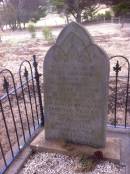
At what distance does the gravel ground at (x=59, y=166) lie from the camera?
2736 mm

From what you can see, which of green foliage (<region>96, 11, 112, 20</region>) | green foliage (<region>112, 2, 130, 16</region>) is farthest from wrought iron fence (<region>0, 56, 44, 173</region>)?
green foliage (<region>96, 11, 112, 20</region>)

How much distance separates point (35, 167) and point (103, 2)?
31746 mm

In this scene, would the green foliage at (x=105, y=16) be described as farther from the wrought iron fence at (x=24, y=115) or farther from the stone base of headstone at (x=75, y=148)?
the stone base of headstone at (x=75, y=148)

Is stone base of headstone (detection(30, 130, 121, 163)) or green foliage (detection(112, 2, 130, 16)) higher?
green foliage (detection(112, 2, 130, 16))

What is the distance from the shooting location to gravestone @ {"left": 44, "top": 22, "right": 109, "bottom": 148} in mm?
2638

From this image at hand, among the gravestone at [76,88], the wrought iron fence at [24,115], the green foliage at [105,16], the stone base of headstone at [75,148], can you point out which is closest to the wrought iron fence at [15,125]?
the wrought iron fence at [24,115]

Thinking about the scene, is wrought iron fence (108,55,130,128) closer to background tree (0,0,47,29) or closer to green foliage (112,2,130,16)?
green foliage (112,2,130,16)

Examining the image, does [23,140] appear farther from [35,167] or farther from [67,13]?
[67,13]

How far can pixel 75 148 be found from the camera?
3031 millimetres

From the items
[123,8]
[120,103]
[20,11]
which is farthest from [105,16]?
[120,103]

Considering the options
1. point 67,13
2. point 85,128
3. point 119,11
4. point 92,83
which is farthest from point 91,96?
point 67,13

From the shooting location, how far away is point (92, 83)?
8.95 ft

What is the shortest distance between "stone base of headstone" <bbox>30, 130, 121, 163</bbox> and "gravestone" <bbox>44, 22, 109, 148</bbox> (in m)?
0.07

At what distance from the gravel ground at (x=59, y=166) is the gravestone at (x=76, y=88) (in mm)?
260
